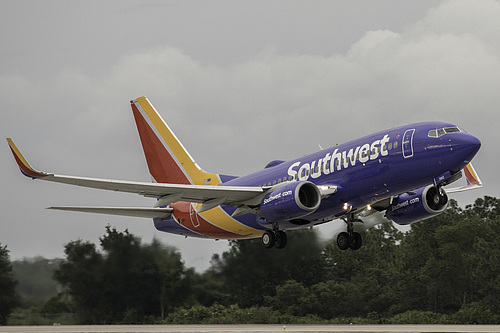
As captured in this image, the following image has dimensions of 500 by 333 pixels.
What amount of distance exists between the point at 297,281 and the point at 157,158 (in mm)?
15767

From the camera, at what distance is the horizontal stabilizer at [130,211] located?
39.7m

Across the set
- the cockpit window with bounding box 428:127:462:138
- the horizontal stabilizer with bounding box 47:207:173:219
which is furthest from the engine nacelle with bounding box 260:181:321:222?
the horizontal stabilizer with bounding box 47:207:173:219

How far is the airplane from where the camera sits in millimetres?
33156

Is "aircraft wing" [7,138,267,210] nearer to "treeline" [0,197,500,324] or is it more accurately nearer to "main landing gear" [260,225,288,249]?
"main landing gear" [260,225,288,249]

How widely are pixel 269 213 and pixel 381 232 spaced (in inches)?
1728

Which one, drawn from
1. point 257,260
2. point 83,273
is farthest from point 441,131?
point 83,273

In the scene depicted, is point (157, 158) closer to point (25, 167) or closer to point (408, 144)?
point (25, 167)

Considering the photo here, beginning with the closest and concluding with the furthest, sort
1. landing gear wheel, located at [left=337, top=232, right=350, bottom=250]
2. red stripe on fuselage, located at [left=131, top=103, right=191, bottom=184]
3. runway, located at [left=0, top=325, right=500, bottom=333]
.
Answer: landing gear wheel, located at [left=337, top=232, right=350, bottom=250], runway, located at [left=0, top=325, right=500, bottom=333], red stripe on fuselage, located at [left=131, top=103, right=191, bottom=184]

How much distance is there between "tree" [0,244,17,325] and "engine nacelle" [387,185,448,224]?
22.7m

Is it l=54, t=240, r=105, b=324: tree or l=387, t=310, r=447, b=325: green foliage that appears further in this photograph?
l=387, t=310, r=447, b=325: green foliage

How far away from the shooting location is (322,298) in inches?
2281

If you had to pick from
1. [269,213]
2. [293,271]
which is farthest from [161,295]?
[269,213]

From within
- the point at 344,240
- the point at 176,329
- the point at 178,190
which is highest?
the point at 178,190

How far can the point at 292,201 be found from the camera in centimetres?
3519
